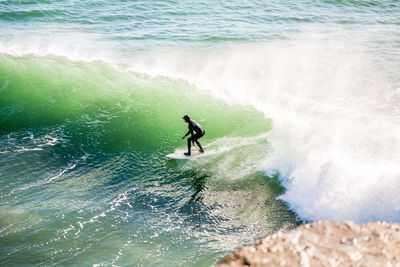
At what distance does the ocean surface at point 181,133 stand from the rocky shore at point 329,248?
10.4ft

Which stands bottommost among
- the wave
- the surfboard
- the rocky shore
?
the surfboard

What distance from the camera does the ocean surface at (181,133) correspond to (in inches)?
329

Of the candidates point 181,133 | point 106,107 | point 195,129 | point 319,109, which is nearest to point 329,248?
point 195,129

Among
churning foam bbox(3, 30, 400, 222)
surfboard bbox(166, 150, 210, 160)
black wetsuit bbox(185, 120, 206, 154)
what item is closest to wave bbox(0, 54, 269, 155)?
surfboard bbox(166, 150, 210, 160)

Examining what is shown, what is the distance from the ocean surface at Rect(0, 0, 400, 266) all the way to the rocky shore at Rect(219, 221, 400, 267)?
3170 mm

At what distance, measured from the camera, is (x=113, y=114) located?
14.3 meters

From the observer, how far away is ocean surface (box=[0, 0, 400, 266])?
8.36 metres

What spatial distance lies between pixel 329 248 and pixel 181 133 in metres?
9.67

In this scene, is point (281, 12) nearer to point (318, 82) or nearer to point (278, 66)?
point (278, 66)

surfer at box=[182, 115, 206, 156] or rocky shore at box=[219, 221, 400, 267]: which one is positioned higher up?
rocky shore at box=[219, 221, 400, 267]

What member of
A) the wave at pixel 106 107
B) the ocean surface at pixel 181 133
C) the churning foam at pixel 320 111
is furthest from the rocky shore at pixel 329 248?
the wave at pixel 106 107

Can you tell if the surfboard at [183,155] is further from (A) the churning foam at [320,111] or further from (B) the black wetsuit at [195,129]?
(A) the churning foam at [320,111]

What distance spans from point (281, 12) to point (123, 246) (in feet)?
86.1

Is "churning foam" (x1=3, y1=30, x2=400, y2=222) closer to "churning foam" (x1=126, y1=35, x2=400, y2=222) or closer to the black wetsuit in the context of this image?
"churning foam" (x1=126, y1=35, x2=400, y2=222)
